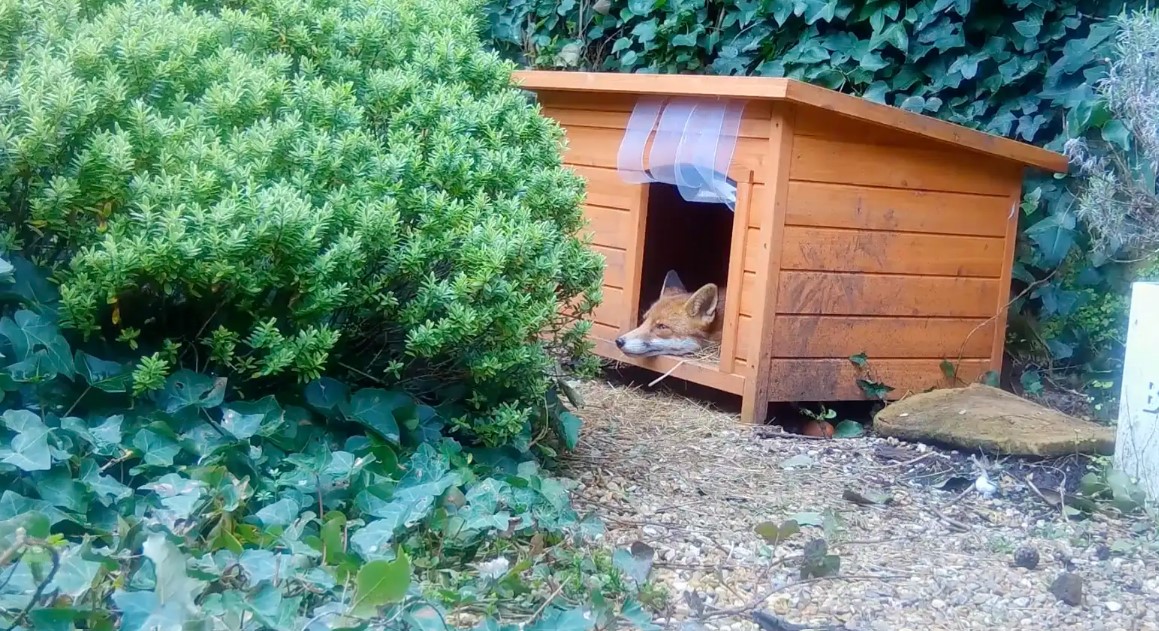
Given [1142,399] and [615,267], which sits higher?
[615,267]

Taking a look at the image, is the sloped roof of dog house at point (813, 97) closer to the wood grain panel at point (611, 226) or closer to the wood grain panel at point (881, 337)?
the wood grain panel at point (611, 226)

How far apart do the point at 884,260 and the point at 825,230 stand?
1.27 feet

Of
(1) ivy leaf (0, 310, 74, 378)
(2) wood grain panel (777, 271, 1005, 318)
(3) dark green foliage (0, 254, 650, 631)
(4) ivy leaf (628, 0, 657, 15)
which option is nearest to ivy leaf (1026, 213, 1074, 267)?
(2) wood grain panel (777, 271, 1005, 318)

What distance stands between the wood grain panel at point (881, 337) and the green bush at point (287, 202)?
4.73ft

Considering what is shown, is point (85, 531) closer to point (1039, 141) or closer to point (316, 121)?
point (316, 121)

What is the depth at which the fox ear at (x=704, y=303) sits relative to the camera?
19.2ft

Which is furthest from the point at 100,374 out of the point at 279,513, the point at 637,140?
the point at 637,140

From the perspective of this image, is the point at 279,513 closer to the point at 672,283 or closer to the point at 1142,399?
the point at 1142,399

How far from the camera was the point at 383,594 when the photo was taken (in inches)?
79.2

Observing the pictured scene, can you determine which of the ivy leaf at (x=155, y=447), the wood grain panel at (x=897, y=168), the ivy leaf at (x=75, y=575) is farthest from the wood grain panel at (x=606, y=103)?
the ivy leaf at (x=75, y=575)

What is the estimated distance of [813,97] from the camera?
4.55 metres

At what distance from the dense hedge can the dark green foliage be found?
3.75 m

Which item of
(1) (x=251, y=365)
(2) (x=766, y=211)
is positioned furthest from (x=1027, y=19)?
(1) (x=251, y=365)

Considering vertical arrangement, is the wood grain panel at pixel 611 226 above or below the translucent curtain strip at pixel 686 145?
below
